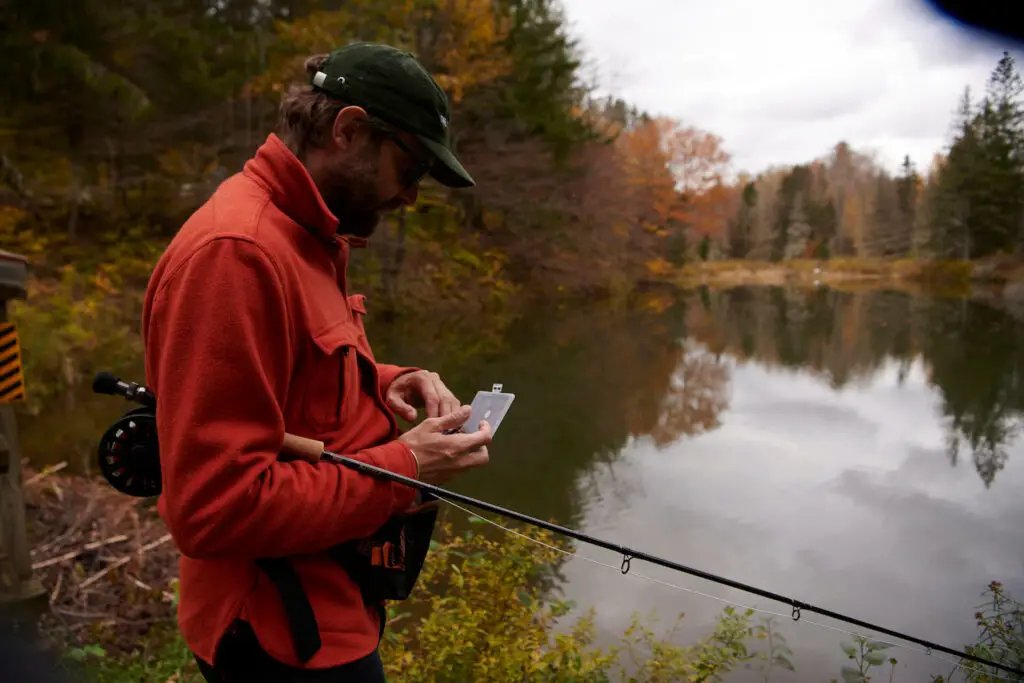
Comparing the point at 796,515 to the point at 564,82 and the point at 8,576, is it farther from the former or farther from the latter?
the point at 564,82

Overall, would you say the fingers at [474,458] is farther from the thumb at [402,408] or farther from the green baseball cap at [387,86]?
the green baseball cap at [387,86]

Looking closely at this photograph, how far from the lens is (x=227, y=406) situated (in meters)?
1.08

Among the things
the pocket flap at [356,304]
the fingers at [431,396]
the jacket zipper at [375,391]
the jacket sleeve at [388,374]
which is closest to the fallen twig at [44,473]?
the jacket sleeve at [388,374]

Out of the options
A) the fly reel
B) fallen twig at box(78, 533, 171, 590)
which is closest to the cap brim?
the fly reel

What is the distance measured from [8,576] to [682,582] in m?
4.09

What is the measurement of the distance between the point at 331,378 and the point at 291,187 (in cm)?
36

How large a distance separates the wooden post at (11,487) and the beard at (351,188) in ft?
9.55

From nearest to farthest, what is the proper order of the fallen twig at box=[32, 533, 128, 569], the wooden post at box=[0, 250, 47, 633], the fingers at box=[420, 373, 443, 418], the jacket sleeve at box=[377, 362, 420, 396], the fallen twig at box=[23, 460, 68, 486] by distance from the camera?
1. the fingers at box=[420, 373, 443, 418]
2. the jacket sleeve at box=[377, 362, 420, 396]
3. the wooden post at box=[0, 250, 47, 633]
4. the fallen twig at box=[32, 533, 128, 569]
5. the fallen twig at box=[23, 460, 68, 486]

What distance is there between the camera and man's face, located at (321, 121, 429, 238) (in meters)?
1.35

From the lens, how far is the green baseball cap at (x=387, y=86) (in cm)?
132

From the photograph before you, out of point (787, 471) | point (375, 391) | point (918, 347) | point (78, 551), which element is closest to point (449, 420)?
point (375, 391)

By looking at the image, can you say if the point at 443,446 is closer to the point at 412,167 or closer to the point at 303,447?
the point at 303,447

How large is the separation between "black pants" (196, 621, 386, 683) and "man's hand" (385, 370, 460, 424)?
624 mm

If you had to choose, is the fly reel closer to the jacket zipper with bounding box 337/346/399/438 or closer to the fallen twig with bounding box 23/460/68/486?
the jacket zipper with bounding box 337/346/399/438
